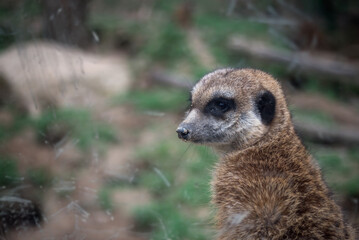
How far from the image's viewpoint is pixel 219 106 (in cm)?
325

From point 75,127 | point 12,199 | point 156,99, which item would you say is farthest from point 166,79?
point 12,199

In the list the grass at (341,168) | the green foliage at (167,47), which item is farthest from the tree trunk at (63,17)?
the green foliage at (167,47)

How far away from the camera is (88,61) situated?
795 centimetres

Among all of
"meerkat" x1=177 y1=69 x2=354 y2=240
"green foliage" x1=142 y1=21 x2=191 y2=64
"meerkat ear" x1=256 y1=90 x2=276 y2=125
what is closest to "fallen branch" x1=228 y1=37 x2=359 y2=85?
"green foliage" x1=142 y1=21 x2=191 y2=64

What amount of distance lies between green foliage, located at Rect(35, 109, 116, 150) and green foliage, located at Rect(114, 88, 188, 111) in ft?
3.53

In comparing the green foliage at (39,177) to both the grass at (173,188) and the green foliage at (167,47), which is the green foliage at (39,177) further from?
the green foliage at (167,47)

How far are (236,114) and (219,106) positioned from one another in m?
0.12

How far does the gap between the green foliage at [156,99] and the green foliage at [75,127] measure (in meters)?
1.08

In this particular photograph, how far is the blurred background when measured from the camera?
4086mm

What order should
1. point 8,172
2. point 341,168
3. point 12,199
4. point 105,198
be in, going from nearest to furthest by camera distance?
1. point 12,199
2. point 8,172
3. point 105,198
4. point 341,168

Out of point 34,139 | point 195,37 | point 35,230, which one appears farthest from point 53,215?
point 195,37

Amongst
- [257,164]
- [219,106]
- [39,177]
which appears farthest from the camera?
[39,177]

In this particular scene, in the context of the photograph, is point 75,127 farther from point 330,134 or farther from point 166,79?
point 330,134

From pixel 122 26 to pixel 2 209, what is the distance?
8.00 meters
